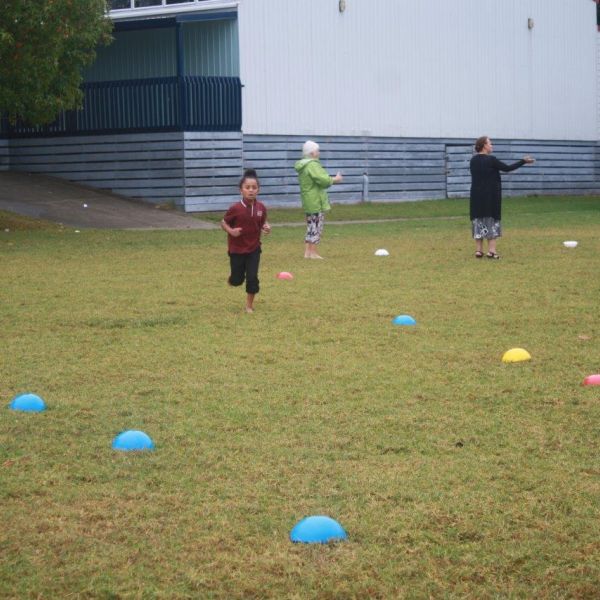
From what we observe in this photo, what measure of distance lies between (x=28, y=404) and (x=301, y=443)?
178 cm

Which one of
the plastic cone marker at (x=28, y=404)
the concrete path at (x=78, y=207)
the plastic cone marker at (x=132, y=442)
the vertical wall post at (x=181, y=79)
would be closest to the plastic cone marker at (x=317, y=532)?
the plastic cone marker at (x=132, y=442)

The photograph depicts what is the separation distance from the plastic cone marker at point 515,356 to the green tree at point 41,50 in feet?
41.9

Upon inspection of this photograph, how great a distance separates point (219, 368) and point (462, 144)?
2877 cm

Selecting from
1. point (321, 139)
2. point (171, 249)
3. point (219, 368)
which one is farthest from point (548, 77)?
point (219, 368)

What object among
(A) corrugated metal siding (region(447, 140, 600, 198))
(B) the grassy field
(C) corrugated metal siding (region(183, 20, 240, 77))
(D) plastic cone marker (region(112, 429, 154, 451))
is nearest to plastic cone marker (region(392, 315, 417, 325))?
(B) the grassy field

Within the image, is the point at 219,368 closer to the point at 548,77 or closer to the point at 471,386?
the point at 471,386

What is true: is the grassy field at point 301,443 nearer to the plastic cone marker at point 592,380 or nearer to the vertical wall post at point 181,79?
the plastic cone marker at point 592,380

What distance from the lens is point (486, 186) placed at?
16922mm

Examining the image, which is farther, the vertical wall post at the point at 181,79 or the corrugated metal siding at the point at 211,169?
the corrugated metal siding at the point at 211,169

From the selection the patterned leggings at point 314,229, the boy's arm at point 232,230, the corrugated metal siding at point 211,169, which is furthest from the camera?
the corrugated metal siding at point 211,169

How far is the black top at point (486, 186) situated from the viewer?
16.8 metres

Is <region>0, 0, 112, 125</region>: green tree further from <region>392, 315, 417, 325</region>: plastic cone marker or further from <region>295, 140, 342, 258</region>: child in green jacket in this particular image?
<region>392, 315, 417, 325</region>: plastic cone marker

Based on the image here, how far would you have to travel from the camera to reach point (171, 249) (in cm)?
1905

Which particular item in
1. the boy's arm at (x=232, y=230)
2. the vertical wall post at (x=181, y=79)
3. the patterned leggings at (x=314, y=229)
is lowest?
the patterned leggings at (x=314, y=229)
